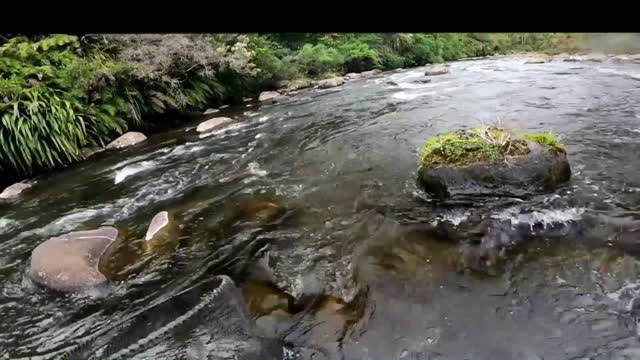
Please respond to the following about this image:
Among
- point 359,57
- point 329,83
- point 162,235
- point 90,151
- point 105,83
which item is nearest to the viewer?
point 162,235

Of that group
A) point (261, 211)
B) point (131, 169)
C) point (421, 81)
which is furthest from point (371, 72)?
point (261, 211)

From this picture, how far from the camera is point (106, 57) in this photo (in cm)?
1013

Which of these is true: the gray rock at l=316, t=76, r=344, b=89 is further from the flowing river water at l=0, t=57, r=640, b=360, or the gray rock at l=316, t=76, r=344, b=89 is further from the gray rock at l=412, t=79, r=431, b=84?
the flowing river water at l=0, t=57, r=640, b=360

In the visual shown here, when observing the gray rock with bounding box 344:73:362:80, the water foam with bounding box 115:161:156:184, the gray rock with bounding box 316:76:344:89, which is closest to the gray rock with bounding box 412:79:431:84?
the gray rock with bounding box 316:76:344:89

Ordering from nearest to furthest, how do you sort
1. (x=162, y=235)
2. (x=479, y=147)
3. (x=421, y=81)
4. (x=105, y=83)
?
(x=162, y=235)
(x=479, y=147)
(x=105, y=83)
(x=421, y=81)

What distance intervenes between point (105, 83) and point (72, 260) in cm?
610

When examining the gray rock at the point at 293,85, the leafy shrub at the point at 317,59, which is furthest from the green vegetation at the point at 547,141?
the leafy shrub at the point at 317,59

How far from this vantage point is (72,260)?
14.6ft

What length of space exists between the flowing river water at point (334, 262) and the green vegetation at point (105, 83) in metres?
0.89

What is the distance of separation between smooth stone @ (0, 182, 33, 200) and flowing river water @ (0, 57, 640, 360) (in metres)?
0.24

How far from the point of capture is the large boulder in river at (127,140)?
29.7ft

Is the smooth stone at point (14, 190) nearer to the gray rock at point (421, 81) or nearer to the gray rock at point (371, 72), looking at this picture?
the gray rock at point (421, 81)

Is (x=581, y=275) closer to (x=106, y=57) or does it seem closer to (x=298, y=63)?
(x=106, y=57)

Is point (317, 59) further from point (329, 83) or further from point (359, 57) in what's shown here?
point (359, 57)
